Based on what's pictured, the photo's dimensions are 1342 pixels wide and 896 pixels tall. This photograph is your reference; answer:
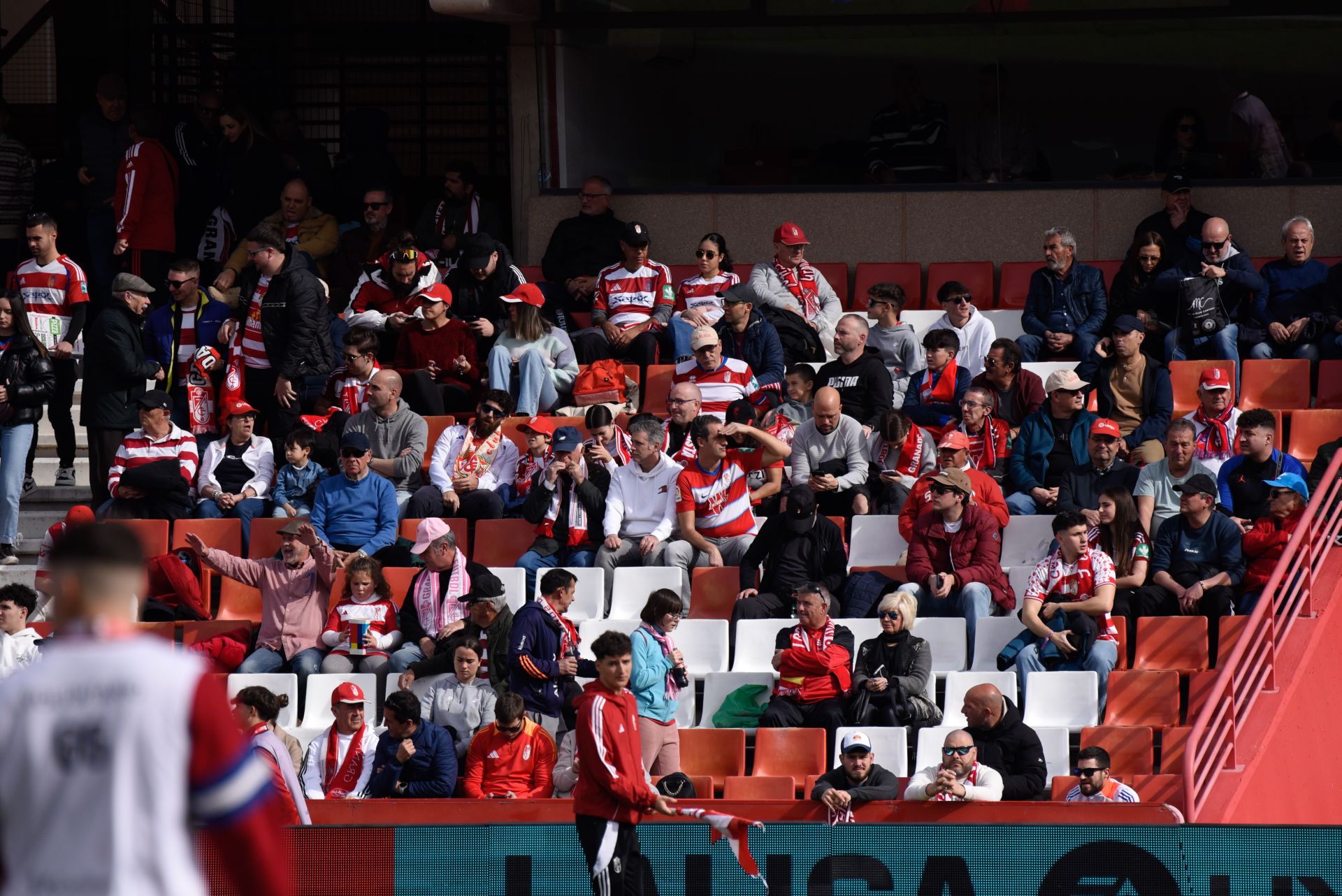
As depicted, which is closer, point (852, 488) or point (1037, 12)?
point (852, 488)

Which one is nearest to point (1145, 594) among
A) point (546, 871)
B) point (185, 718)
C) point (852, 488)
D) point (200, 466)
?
point (852, 488)

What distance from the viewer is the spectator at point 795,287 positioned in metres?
13.1

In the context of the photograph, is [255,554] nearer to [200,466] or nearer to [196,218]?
[200,466]

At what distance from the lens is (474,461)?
11750 mm

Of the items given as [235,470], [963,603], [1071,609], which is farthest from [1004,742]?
[235,470]

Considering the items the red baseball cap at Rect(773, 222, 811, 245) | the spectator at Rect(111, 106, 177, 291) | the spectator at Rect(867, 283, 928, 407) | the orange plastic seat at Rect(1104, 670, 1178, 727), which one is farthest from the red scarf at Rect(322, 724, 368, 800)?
the spectator at Rect(111, 106, 177, 291)

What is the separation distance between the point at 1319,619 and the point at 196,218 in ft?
30.2

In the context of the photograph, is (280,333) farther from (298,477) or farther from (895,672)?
(895,672)

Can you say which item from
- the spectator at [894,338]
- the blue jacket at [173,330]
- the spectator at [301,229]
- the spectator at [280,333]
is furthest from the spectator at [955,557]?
the spectator at [301,229]

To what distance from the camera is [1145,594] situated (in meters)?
9.98

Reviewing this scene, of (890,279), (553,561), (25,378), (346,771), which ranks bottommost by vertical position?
(346,771)

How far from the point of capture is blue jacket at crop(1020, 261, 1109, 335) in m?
12.5

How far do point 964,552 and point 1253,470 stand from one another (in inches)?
69.6

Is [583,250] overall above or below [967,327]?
above
